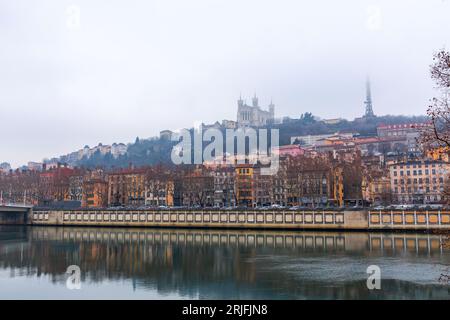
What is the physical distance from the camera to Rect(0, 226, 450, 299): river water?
74.1ft

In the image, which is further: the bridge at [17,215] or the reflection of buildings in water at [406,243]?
the bridge at [17,215]

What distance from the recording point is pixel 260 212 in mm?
59906

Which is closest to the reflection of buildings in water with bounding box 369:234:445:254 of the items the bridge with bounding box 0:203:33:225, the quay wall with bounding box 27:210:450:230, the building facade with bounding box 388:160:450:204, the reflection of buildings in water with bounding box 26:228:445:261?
the reflection of buildings in water with bounding box 26:228:445:261

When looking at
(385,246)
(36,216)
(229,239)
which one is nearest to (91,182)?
(36,216)

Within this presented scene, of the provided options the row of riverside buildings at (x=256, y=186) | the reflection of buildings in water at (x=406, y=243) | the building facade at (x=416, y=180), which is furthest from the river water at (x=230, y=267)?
the building facade at (x=416, y=180)

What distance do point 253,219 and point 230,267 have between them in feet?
98.9

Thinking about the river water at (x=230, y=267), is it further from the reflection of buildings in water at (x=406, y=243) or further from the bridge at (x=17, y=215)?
the bridge at (x=17, y=215)

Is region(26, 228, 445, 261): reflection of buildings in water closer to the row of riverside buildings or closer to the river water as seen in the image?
the river water

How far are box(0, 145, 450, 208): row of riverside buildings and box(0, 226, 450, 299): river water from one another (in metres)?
29.6

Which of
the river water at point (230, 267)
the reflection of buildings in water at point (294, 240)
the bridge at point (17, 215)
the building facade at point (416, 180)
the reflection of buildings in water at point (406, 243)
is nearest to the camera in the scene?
the river water at point (230, 267)

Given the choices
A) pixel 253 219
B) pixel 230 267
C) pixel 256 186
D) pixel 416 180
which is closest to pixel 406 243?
pixel 230 267

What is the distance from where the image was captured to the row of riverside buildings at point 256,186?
79.9 meters

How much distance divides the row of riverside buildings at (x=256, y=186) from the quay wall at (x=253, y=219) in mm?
12602
